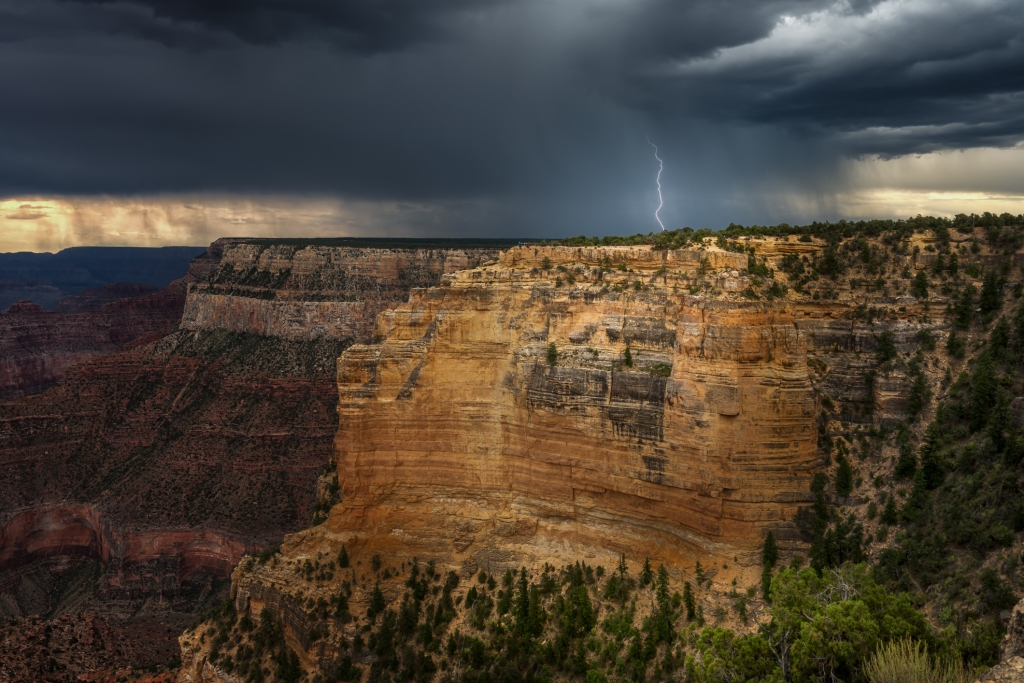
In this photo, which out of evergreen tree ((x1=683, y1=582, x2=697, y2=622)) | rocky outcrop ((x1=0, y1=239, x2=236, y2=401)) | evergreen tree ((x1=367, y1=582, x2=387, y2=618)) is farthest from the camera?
rocky outcrop ((x1=0, y1=239, x2=236, y2=401))

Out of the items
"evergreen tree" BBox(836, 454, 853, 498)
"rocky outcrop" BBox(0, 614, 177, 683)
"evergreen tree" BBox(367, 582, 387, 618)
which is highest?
"evergreen tree" BBox(836, 454, 853, 498)

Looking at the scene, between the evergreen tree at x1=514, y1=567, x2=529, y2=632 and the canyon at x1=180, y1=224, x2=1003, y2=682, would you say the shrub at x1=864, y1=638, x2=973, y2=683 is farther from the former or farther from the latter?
the evergreen tree at x1=514, y1=567, x2=529, y2=632

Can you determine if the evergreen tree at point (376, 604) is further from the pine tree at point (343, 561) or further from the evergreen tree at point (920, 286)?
the evergreen tree at point (920, 286)

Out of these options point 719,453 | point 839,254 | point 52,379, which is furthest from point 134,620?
point 52,379

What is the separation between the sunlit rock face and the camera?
32844mm

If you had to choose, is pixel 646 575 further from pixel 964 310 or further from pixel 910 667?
pixel 964 310

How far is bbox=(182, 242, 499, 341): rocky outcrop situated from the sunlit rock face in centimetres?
6052

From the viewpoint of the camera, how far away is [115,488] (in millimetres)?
83438

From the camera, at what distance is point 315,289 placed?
348 ft

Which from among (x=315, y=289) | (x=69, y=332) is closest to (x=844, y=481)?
(x=315, y=289)

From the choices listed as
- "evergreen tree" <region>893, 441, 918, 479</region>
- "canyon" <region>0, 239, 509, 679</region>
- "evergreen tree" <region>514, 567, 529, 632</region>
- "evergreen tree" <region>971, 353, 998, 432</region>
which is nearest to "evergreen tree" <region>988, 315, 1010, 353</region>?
"evergreen tree" <region>971, 353, 998, 432</region>

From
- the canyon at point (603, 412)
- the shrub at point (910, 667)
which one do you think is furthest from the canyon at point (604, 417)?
the shrub at point (910, 667)

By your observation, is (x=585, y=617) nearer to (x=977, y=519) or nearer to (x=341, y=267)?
(x=977, y=519)

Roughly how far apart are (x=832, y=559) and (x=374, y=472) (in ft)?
75.7
